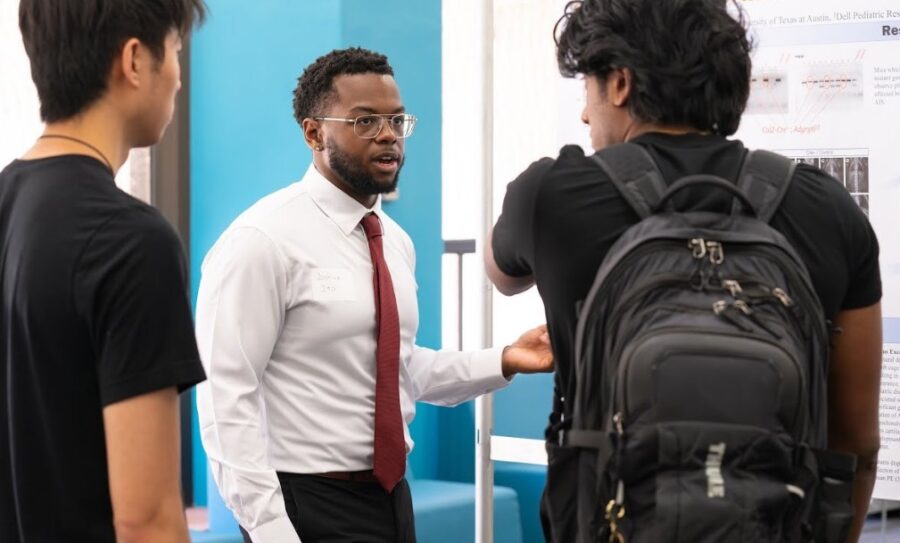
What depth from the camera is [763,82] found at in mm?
2650

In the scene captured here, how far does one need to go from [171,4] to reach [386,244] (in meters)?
1.28

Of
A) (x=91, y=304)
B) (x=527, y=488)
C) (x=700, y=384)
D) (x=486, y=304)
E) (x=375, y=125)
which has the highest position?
(x=375, y=125)

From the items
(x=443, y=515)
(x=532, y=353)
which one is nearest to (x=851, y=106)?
(x=532, y=353)

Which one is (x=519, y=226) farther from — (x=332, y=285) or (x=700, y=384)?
(x=332, y=285)

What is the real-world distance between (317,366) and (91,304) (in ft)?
3.58

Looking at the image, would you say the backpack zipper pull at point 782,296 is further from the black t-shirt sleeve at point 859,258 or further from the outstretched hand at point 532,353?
the outstretched hand at point 532,353

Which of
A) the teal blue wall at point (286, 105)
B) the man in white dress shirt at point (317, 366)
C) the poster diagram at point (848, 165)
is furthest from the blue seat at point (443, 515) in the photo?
the poster diagram at point (848, 165)

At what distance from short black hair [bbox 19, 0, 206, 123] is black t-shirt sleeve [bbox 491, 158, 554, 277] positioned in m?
0.47

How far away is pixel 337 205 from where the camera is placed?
259 centimetres

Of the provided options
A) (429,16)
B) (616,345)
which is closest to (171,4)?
(616,345)

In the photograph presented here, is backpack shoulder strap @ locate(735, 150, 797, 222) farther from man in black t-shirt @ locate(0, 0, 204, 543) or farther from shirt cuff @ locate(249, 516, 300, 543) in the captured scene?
shirt cuff @ locate(249, 516, 300, 543)

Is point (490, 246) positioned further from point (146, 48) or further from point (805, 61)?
point (805, 61)

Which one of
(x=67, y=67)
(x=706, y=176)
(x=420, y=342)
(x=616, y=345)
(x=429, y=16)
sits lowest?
(x=420, y=342)

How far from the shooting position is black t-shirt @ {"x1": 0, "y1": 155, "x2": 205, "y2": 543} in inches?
51.9
